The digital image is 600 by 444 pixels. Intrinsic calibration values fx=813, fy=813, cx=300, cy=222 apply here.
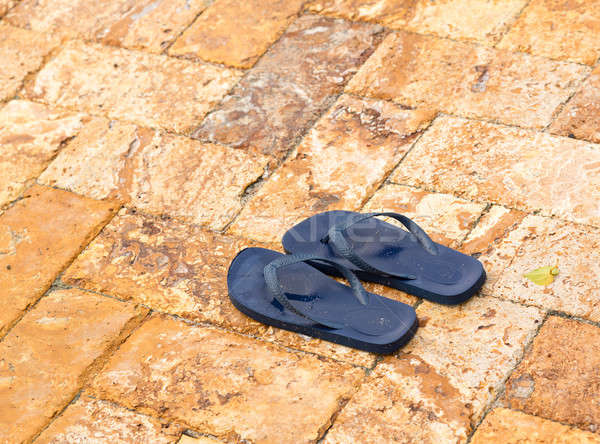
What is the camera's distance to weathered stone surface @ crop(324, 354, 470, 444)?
2.06m

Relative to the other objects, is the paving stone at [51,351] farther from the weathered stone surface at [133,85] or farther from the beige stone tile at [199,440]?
the weathered stone surface at [133,85]

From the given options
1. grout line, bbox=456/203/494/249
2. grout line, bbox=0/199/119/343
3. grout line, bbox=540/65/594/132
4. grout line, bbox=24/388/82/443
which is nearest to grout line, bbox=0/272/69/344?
grout line, bbox=0/199/119/343

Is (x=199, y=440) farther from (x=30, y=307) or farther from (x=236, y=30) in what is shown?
(x=236, y=30)

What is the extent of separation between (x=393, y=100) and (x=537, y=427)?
1505 mm

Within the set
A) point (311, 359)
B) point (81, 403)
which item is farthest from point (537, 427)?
point (81, 403)

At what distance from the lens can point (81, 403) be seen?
7.38 feet

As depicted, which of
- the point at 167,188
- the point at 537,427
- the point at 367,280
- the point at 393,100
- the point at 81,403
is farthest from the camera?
the point at 393,100

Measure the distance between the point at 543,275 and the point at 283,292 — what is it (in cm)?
77

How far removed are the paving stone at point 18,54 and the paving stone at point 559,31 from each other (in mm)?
2008

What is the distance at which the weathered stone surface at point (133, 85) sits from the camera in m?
3.27

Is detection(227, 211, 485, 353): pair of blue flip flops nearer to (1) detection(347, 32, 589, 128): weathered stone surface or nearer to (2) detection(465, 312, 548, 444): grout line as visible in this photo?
(2) detection(465, 312, 548, 444): grout line

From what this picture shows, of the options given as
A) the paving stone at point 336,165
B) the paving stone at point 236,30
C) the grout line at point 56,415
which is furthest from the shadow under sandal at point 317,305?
the paving stone at point 236,30

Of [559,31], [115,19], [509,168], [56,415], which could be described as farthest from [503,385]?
[115,19]

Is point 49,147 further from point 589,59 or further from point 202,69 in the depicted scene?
point 589,59
